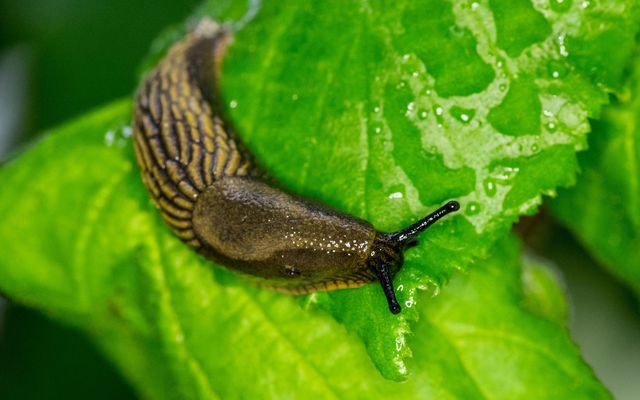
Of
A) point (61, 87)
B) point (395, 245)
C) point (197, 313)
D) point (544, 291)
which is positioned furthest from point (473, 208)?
point (61, 87)

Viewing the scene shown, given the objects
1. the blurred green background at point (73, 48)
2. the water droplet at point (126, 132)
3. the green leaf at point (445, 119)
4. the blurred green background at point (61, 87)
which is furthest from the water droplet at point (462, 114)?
the blurred green background at point (73, 48)

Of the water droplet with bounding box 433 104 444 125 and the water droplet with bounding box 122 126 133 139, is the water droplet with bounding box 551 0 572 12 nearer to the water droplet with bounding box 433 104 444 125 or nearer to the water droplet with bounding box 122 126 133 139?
the water droplet with bounding box 433 104 444 125

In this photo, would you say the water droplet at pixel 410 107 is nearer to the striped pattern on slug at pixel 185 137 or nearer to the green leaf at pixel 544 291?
the striped pattern on slug at pixel 185 137

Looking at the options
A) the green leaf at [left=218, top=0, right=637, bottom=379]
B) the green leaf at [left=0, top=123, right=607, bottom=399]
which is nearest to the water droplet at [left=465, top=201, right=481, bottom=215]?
the green leaf at [left=218, top=0, right=637, bottom=379]

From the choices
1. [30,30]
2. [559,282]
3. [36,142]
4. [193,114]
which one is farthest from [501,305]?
[30,30]

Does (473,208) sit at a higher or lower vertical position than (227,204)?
lower

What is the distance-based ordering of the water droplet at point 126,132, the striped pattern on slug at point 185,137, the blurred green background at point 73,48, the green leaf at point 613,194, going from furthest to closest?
the blurred green background at point 73,48 → the water droplet at point 126,132 → the striped pattern on slug at point 185,137 → the green leaf at point 613,194

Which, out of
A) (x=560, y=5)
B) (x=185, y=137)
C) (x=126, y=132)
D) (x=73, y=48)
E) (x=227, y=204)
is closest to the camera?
(x=560, y=5)

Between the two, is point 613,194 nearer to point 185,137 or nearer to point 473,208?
point 473,208
